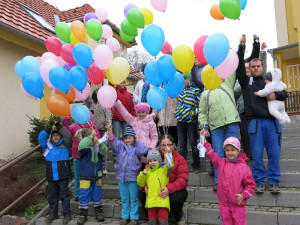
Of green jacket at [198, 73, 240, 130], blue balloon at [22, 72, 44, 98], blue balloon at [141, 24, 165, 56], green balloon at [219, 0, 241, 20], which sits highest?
green balloon at [219, 0, 241, 20]

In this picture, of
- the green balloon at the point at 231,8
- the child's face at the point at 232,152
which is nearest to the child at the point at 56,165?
the child's face at the point at 232,152

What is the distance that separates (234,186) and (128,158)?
1.61 meters

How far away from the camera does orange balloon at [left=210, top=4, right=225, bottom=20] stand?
171 inches

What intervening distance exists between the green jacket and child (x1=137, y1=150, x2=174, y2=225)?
2.87ft

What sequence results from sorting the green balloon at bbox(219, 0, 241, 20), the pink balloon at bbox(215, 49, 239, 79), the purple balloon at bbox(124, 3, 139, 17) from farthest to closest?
the purple balloon at bbox(124, 3, 139, 17) → the green balloon at bbox(219, 0, 241, 20) → the pink balloon at bbox(215, 49, 239, 79)

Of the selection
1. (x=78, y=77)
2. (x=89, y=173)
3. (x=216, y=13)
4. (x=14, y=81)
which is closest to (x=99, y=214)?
(x=89, y=173)

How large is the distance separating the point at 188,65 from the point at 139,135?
5.07 feet

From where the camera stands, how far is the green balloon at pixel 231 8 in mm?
3818

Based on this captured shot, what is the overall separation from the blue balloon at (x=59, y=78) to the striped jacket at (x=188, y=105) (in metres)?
2.04

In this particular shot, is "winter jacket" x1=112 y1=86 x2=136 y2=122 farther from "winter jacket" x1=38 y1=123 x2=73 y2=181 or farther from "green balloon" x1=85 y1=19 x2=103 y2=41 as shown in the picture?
"green balloon" x1=85 y1=19 x2=103 y2=41

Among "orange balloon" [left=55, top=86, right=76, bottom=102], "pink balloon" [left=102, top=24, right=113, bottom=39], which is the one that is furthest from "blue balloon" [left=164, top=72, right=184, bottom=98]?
"pink balloon" [left=102, top=24, right=113, bottom=39]

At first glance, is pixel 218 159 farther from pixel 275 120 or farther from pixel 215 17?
pixel 215 17

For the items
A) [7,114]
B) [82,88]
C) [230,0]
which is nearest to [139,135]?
[82,88]

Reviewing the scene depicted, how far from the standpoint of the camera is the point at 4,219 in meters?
4.78
